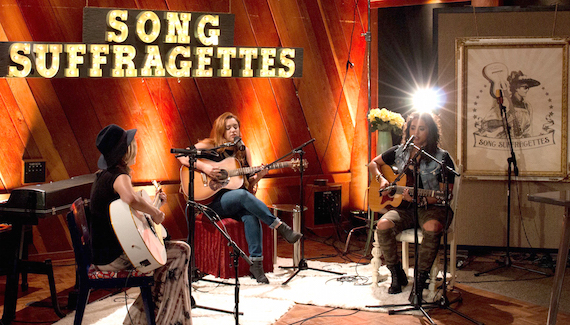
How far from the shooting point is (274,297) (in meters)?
3.96

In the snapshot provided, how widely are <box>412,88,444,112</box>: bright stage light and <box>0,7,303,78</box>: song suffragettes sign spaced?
67.0 inches

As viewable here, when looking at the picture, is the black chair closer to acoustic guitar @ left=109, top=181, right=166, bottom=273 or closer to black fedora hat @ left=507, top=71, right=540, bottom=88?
acoustic guitar @ left=109, top=181, right=166, bottom=273

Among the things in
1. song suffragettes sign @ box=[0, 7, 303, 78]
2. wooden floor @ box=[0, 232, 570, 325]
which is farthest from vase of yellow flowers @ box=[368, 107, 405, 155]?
wooden floor @ box=[0, 232, 570, 325]

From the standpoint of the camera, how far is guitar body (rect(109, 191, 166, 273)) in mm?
2658

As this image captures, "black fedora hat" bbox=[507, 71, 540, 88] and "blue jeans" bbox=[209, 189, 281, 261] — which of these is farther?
"black fedora hat" bbox=[507, 71, 540, 88]

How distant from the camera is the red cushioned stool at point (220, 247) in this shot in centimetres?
439

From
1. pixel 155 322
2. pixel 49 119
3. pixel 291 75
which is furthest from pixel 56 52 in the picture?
pixel 155 322

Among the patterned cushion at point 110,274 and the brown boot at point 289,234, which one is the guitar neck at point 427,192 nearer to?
the brown boot at point 289,234

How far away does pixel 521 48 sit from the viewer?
199 inches

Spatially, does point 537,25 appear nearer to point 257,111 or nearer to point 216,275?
point 257,111

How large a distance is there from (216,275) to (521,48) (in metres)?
3.60

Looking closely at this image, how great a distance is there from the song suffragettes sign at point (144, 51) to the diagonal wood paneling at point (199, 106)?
0.36ft

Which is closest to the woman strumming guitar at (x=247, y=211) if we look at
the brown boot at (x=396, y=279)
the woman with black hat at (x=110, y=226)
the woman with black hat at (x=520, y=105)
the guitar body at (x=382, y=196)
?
the guitar body at (x=382, y=196)

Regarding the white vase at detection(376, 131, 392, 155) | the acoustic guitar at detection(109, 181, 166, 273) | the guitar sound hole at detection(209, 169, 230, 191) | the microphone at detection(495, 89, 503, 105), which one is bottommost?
the acoustic guitar at detection(109, 181, 166, 273)
